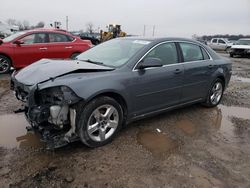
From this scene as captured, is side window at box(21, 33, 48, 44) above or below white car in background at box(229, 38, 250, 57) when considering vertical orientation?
Answer: above

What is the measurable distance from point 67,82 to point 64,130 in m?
0.65

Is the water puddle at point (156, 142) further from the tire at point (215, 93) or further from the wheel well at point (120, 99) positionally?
the tire at point (215, 93)

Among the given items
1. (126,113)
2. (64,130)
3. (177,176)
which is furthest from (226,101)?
(64,130)

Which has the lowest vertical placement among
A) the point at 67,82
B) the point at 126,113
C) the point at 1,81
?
the point at 1,81

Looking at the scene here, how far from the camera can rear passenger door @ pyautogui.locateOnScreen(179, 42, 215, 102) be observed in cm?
521

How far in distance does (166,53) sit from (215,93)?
80.0 inches

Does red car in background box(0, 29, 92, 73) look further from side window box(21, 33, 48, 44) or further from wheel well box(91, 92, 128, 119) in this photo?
wheel well box(91, 92, 128, 119)

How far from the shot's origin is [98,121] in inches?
155

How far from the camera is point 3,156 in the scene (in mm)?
3648

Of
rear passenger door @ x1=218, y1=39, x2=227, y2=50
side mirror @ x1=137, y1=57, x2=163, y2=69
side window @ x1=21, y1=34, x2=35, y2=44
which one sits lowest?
rear passenger door @ x1=218, y1=39, x2=227, y2=50

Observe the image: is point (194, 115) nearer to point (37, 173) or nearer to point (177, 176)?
point (177, 176)

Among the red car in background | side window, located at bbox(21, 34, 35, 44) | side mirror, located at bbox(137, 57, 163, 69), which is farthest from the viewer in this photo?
side window, located at bbox(21, 34, 35, 44)

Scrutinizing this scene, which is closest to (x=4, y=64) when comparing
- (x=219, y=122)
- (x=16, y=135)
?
(x=16, y=135)

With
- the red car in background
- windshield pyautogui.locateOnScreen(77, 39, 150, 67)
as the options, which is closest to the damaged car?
windshield pyautogui.locateOnScreen(77, 39, 150, 67)
